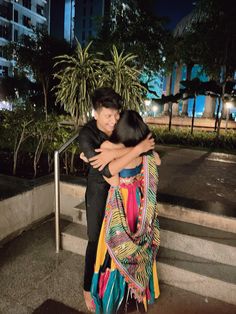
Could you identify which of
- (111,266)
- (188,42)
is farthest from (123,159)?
(188,42)

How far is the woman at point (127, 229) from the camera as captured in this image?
1.96 meters

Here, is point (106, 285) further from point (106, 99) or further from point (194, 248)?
point (106, 99)

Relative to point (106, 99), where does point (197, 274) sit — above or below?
below

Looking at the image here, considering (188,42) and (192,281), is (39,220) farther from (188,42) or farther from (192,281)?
(188,42)

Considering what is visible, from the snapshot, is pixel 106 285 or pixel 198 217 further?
pixel 198 217

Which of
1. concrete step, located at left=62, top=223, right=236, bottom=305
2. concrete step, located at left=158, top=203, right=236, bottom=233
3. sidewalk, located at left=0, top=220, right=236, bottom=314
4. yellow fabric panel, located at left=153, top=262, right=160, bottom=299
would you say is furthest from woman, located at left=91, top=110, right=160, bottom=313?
concrete step, located at left=158, top=203, right=236, bottom=233

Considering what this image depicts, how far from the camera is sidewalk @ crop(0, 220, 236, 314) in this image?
91.8 inches

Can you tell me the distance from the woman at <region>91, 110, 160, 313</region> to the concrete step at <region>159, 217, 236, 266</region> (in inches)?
28.6

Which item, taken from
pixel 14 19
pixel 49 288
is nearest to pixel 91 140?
pixel 49 288

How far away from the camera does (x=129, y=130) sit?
6.20ft

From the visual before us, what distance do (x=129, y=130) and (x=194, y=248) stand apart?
162 cm

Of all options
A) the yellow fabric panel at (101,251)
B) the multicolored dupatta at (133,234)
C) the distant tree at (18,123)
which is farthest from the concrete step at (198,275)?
the distant tree at (18,123)

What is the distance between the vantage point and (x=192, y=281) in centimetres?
257

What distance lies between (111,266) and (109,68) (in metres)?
3.65
